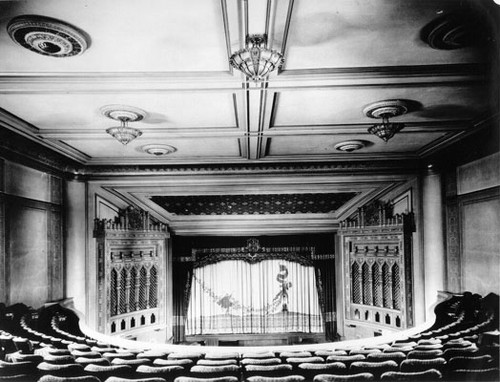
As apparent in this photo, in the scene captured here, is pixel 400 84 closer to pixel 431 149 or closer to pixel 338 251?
pixel 431 149

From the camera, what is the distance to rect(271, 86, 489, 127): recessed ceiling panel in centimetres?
411

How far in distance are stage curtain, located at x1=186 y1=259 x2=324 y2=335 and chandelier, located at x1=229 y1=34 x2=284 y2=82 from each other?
A: 27.6ft

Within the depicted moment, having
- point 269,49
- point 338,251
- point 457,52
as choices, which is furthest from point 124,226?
point 457,52

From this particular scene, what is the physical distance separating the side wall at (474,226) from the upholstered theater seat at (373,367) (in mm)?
3375

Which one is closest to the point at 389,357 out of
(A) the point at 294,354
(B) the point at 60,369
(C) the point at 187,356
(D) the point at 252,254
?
(A) the point at 294,354

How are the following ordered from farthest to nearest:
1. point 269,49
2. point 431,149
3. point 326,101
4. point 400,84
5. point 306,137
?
point 431,149, point 306,137, point 326,101, point 400,84, point 269,49

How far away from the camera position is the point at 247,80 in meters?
3.69

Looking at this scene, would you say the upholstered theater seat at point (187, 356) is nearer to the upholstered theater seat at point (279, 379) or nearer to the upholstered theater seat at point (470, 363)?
the upholstered theater seat at point (279, 379)

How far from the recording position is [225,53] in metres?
3.17

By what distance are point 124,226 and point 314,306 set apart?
18.9 feet

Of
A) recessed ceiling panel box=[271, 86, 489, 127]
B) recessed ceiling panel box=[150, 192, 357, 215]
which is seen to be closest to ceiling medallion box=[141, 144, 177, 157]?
recessed ceiling panel box=[150, 192, 357, 215]

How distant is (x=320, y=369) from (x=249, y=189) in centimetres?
531

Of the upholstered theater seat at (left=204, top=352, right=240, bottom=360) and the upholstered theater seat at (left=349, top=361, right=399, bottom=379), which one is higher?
the upholstered theater seat at (left=349, top=361, right=399, bottom=379)

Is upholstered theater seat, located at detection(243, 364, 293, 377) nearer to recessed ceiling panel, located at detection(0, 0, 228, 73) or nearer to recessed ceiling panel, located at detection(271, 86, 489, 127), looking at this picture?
recessed ceiling panel, located at detection(0, 0, 228, 73)
